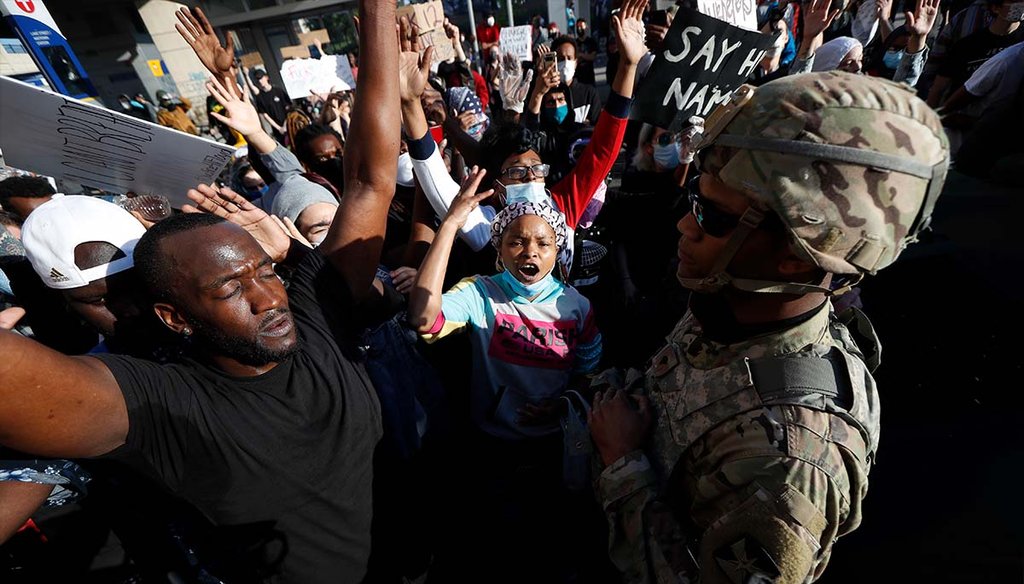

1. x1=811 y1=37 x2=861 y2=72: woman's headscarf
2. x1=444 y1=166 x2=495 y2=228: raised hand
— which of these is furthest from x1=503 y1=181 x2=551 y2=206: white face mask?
x1=811 y1=37 x2=861 y2=72: woman's headscarf

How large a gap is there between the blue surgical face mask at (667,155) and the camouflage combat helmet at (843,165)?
7.51 ft

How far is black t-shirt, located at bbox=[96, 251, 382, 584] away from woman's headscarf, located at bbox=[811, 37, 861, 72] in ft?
16.0

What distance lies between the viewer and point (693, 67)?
285 cm

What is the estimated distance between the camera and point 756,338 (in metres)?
1.31

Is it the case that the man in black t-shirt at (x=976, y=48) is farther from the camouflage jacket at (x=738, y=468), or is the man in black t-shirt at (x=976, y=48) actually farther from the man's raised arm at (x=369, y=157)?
the man's raised arm at (x=369, y=157)

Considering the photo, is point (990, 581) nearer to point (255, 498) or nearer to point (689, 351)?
point (689, 351)

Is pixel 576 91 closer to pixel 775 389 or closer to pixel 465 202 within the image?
pixel 465 202

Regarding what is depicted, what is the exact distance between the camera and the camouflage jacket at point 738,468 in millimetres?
1045

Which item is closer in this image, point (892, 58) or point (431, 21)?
point (892, 58)

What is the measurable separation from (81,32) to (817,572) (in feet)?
90.3

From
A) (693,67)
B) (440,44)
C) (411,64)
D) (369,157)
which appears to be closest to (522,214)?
(369,157)

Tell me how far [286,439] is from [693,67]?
3.14 metres

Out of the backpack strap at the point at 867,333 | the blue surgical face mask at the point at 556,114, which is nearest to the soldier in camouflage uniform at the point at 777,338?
the backpack strap at the point at 867,333

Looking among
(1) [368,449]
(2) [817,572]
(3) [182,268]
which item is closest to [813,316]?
(2) [817,572]
